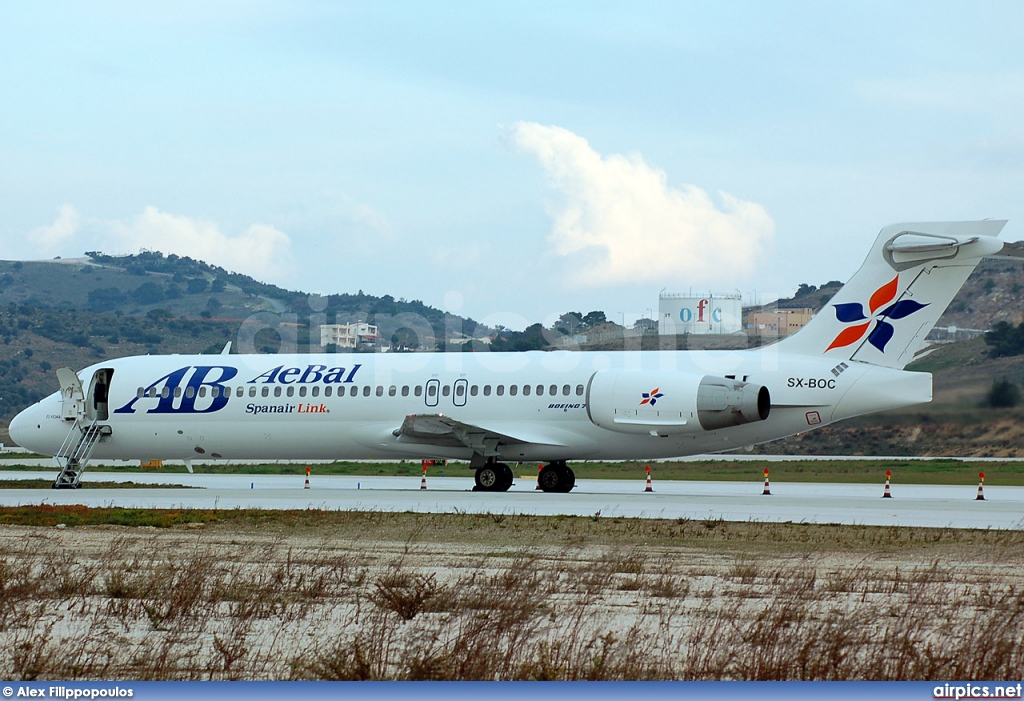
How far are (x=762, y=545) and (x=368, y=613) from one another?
26.6 ft

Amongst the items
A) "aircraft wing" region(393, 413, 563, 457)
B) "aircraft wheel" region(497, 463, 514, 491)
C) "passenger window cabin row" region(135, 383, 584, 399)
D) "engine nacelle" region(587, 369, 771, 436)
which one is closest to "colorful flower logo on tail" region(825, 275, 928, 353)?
"engine nacelle" region(587, 369, 771, 436)

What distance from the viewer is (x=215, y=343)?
132 metres

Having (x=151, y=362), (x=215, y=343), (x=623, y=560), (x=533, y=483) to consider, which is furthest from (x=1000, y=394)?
(x=215, y=343)

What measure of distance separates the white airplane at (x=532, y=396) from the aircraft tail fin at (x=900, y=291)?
0.03 meters

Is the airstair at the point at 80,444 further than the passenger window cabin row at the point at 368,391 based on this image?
Yes

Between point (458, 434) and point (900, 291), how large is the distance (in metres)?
10.8

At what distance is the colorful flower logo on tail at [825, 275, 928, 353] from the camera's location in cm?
2741

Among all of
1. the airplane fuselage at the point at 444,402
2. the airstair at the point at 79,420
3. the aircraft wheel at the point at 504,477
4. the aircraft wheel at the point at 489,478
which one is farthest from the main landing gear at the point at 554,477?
the airstair at the point at 79,420

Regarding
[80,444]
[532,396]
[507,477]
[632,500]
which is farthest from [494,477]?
[80,444]

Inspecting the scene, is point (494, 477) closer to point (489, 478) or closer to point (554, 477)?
point (489, 478)

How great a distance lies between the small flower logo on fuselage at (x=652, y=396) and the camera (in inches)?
1124

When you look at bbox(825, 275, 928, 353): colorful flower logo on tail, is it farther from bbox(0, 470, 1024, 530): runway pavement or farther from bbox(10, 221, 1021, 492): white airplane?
bbox(0, 470, 1024, 530): runway pavement

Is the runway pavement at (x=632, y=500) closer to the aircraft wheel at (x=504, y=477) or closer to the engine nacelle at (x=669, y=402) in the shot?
the aircraft wheel at (x=504, y=477)

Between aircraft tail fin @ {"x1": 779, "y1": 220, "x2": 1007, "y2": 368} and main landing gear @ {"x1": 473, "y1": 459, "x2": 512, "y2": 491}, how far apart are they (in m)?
8.00
